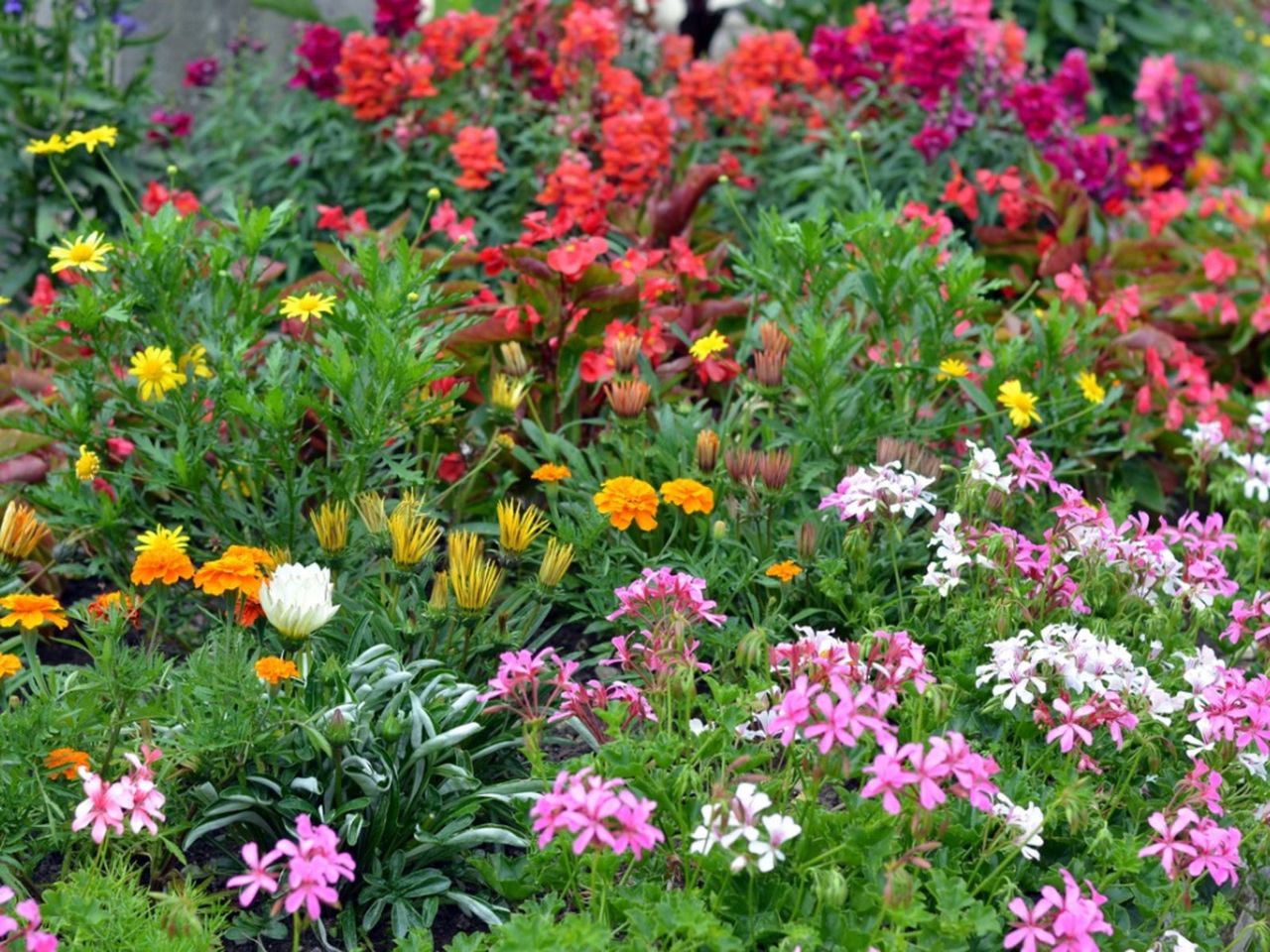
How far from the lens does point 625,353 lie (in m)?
3.01

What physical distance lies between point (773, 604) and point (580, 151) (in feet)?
7.14

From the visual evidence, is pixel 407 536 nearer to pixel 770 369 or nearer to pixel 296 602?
pixel 296 602

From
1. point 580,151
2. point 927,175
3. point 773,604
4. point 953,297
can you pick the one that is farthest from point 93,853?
point 927,175

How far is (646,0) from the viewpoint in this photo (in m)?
5.24

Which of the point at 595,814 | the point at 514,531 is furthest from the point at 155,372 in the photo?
the point at 595,814

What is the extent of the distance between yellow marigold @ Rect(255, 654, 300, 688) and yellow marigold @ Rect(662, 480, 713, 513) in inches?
31.2

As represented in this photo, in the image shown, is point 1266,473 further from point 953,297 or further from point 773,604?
point 773,604

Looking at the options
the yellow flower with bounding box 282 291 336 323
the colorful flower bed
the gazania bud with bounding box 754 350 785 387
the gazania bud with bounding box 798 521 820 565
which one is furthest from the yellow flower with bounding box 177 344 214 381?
the gazania bud with bounding box 798 521 820 565

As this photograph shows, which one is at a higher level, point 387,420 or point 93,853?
point 387,420

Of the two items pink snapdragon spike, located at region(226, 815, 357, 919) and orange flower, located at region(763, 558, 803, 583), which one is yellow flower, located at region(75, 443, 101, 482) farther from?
orange flower, located at region(763, 558, 803, 583)

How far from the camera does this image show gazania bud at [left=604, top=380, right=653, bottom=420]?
2852 mm

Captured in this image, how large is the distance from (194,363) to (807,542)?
1.17m

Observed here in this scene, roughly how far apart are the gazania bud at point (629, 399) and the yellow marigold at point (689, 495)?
18cm

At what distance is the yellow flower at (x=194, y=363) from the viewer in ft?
9.29
